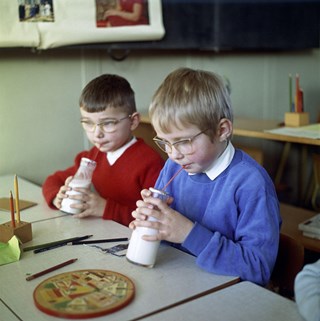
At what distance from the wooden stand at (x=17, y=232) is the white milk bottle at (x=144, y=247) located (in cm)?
35

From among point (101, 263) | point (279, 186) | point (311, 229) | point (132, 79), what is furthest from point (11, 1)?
point (279, 186)

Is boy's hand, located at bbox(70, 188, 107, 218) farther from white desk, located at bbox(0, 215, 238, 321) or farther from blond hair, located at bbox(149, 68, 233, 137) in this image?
blond hair, located at bbox(149, 68, 233, 137)

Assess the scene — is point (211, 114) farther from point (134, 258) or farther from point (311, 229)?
point (311, 229)

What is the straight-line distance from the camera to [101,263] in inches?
47.8

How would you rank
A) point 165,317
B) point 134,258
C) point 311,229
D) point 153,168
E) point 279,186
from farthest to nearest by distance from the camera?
point 279,186, point 311,229, point 153,168, point 134,258, point 165,317

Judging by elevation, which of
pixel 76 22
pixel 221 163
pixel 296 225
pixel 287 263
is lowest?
pixel 296 225

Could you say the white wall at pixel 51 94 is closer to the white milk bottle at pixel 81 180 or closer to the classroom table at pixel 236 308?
the white milk bottle at pixel 81 180

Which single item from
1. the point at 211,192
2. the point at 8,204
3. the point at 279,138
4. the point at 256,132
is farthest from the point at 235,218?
the point at 256,132

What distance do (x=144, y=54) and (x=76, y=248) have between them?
180cm

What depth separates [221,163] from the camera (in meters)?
1.34

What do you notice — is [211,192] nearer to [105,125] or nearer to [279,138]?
[105,125]

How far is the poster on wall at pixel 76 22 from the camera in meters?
2.27

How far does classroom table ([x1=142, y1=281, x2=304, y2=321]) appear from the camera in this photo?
95cm

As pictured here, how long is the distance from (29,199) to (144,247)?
90 centimetres
